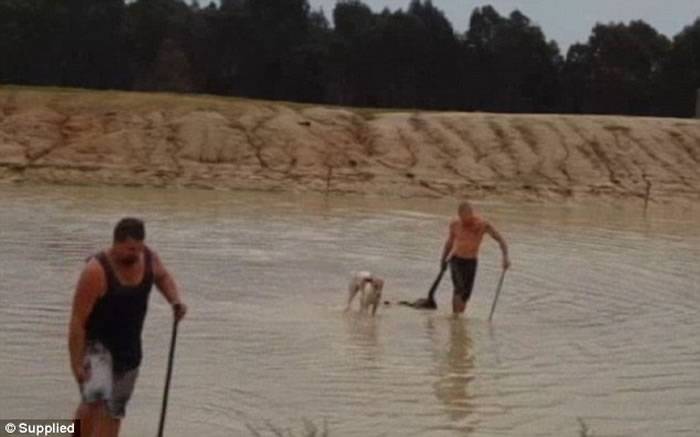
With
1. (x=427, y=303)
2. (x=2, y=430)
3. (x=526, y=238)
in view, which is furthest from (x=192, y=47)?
(x=2, y=430)

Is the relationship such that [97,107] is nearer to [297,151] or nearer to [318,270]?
[297,151]

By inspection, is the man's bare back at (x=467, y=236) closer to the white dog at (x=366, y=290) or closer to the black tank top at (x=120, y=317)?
the white dog at (x=366, y=290)

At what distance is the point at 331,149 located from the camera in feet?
163

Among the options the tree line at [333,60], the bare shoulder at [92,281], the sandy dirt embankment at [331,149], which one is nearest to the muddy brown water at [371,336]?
the bare shoulder at [92,281]

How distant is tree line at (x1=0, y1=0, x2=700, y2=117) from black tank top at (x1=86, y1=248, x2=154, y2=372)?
6196 cm

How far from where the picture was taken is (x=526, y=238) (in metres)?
31.1

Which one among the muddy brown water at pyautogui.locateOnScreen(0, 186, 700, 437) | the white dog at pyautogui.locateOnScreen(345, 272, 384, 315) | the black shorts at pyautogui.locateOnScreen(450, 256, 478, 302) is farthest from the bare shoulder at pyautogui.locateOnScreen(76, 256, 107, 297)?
the black shorts at pyautogui.locateOnScreen(450, 256, 478, 302)

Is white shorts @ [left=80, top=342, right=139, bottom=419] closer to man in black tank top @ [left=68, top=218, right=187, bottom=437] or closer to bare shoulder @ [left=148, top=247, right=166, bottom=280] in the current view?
man in black tank top @ [left=68, top=218, right=187, bottom=437]

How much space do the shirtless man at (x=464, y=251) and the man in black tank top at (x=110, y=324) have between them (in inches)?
369

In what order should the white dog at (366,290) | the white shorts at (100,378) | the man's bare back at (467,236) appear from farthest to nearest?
the man's bare back at (467,236) < the white dog at (366,290) < the white shorts at (100,378)

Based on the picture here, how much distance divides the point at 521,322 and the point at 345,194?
26587mm

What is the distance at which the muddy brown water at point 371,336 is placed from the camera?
38.9 feet

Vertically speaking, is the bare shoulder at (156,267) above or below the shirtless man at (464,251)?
above

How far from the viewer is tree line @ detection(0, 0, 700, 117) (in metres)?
71.1
